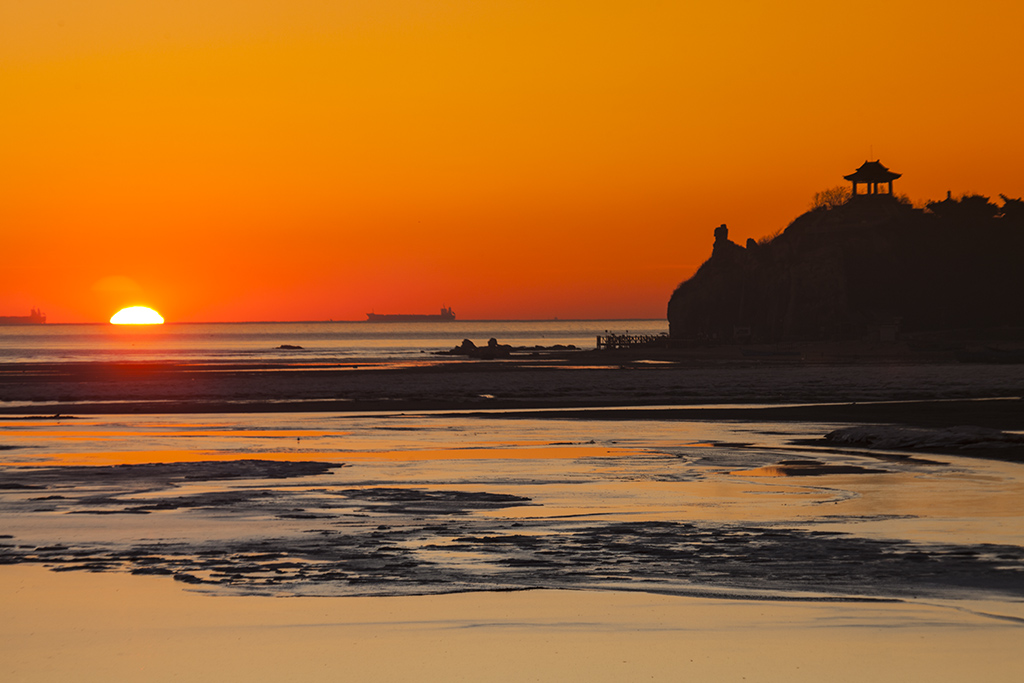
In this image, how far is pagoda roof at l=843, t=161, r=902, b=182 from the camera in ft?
437

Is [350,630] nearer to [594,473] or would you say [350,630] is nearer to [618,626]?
[618,626]

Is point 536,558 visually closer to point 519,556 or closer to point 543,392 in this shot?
point 519,556

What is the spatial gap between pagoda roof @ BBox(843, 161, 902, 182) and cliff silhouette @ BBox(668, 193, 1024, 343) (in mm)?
2432

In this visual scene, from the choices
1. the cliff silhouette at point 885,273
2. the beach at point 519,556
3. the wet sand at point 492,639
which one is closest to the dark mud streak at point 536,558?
the beach at point 519,556

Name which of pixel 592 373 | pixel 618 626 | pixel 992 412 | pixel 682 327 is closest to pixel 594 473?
pixel 618 626

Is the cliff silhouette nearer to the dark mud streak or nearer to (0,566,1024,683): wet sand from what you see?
the dark mud streak

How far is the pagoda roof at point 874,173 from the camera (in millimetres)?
133250

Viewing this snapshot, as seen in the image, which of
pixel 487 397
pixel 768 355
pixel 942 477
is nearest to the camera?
pixel 942 477

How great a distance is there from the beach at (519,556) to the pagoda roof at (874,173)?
381ft

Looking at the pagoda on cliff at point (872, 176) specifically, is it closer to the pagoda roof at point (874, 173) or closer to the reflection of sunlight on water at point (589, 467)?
the pagoda roof at point (874, 173)

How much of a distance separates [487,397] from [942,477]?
26830 millimetres

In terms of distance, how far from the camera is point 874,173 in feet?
438

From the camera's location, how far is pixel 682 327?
147000 millimetres

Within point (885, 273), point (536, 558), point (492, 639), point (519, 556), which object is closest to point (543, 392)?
point (519, 556)
